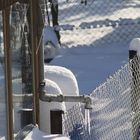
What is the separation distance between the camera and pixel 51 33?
27.3 feet

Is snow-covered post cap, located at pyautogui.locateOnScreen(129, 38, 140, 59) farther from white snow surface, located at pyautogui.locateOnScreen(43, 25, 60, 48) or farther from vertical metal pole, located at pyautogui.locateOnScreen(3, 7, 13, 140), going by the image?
white snow surface, located at pyautogui.locateOnScreen(43, 25, 60, 48)

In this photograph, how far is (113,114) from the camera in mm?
4727

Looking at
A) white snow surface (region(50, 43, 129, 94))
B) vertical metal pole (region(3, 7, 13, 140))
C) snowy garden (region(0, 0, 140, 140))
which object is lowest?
white snow surface (region(50, 43, 129, 94))

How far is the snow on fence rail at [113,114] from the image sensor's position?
419 cm

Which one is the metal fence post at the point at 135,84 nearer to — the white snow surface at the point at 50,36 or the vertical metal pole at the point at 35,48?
the vertical metal pole at the point at 35,48

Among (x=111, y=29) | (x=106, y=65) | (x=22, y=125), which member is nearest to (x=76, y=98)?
(x=22, y=125)

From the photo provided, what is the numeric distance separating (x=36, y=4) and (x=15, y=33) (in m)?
0.58

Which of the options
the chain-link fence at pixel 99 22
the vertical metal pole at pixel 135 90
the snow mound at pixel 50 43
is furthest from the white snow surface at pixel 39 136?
the chain-link fence at pixel 99 22

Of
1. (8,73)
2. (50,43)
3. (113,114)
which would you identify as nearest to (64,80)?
(113,114)

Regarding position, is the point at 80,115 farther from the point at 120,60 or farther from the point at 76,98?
the point at 120,60

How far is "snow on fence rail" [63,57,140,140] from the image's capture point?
4.19 meters

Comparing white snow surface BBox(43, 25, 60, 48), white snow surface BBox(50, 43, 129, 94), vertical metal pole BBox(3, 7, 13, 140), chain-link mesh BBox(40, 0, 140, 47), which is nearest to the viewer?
vertical metal pole BBox(3, 7, 13, 140)

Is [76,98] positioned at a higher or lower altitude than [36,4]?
lower

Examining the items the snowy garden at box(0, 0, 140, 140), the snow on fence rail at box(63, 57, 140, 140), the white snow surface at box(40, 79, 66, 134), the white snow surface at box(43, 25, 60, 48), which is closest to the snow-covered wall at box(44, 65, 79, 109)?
the snowy garden at box(0, 0, 140, 140)
